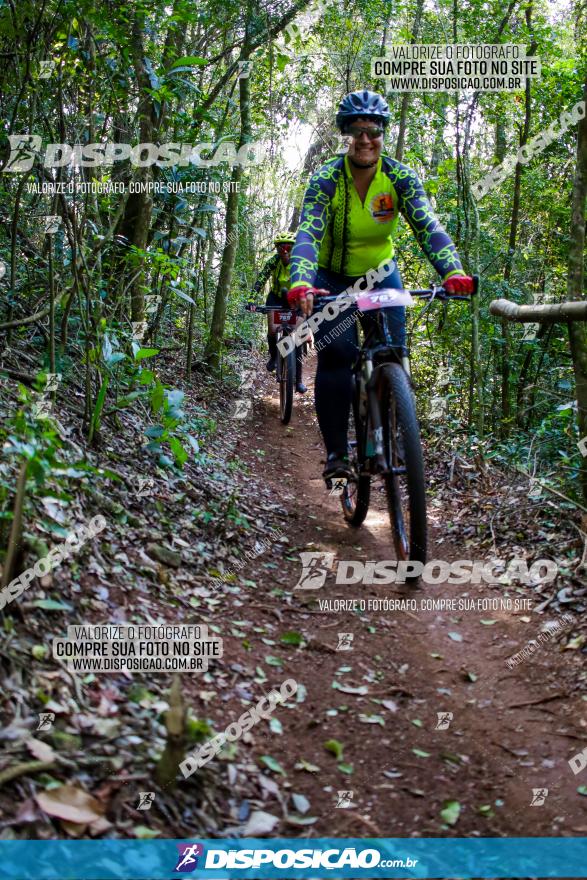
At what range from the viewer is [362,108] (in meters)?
4.16

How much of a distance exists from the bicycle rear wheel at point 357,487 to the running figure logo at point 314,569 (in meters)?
0.47

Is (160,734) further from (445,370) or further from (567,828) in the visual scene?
(445,370)

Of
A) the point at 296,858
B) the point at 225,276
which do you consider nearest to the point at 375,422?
the point at 296,858

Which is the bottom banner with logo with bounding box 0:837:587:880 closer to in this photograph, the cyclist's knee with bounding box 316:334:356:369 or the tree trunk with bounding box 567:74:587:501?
the tree trunk with bounding box 567:74:587:501

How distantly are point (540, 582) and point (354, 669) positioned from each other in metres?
1.45

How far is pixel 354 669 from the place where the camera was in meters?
3.19

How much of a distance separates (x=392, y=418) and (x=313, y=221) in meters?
1.31

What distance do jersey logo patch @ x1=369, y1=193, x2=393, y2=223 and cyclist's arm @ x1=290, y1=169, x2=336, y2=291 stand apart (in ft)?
0.85

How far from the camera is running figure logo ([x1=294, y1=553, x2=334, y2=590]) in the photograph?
405 cm

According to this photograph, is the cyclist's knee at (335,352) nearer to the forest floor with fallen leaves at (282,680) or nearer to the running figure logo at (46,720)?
the forest floor with fallen leaves at (282,680)

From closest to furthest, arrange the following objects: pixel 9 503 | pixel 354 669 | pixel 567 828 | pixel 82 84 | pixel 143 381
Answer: pixel 567 828
pixel 9 503
pixel 354 669
pixel 143 381
pixel 82 84

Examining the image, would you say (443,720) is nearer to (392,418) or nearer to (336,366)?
(392,418)

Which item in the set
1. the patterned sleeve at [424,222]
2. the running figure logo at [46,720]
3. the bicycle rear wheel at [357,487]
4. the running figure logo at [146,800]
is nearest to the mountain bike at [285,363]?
the bicycle rear wheel at [357,487]

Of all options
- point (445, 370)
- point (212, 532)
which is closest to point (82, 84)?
point (212, 532)
